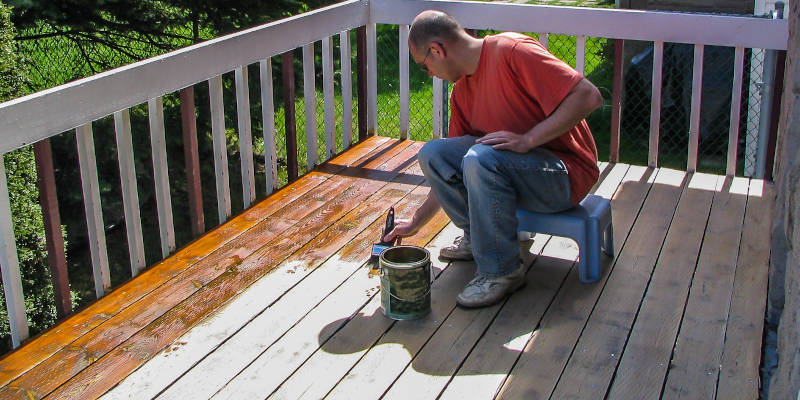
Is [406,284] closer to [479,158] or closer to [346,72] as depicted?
[479,158]

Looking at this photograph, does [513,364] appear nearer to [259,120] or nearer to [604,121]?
[259,120]

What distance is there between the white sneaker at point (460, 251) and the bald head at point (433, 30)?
0.76 meters

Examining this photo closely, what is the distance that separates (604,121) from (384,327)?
4379 mm

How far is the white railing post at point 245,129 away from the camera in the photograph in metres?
3.81

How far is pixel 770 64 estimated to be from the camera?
422 cm

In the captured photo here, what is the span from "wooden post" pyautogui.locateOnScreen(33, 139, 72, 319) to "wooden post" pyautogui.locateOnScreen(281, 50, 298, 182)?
142 cm

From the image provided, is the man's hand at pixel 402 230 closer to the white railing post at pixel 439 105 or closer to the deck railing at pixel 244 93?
the deck railing at pixel 244 93

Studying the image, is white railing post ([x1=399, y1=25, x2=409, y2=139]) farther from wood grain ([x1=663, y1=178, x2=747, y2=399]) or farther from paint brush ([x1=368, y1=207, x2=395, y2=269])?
wood grain ([x1=663, y1=178, x2=747, y2=399])

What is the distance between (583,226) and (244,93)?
153 cm

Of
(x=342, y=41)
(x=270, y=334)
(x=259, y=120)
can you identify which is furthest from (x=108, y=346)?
(x=259, y=120)

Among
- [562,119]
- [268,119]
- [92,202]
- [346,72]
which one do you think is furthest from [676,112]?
[92,202]

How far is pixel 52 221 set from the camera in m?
2.93

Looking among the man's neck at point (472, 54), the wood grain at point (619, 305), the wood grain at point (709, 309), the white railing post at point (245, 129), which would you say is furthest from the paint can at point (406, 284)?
the white railing post at point (245, 129)

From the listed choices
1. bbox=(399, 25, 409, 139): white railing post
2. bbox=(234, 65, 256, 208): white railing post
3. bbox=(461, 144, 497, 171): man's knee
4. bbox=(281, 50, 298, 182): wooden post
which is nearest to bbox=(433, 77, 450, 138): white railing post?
bbox=(399, 25, 409, 139): white railing post
